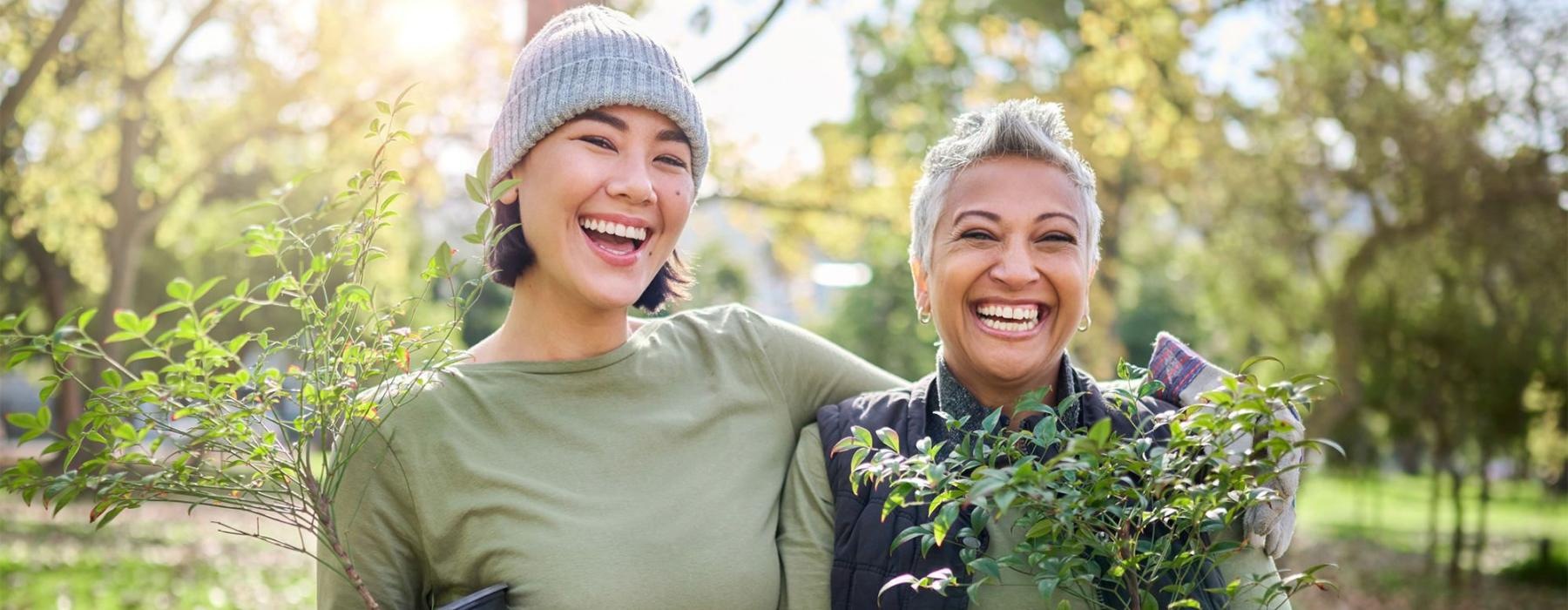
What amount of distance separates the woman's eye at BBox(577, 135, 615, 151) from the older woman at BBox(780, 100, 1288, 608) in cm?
66

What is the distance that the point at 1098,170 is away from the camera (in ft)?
29.2

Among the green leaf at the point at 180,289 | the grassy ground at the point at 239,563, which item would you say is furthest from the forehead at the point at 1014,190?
the green leaf at the point at 180,289

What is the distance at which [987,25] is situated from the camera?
330 inches

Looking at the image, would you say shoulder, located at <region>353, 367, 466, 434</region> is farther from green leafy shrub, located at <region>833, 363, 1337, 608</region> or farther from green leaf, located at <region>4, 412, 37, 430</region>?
green leafy shrub, located at <region>833, 363, 1337, 608</region>

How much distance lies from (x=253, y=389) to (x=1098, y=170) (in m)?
Result: 7.65

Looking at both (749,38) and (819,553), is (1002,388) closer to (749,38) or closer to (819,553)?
(819,553)

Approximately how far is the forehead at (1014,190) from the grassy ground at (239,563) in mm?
896

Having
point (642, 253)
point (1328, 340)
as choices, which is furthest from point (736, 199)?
point (1328, 340)

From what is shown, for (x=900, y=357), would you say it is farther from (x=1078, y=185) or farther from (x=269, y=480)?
(x=269, y=480)

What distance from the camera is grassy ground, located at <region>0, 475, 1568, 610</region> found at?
327 inches

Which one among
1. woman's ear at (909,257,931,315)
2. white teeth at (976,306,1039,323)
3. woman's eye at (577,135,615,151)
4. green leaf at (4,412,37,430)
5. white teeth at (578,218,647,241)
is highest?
woman's eye at (577,135,615,151)

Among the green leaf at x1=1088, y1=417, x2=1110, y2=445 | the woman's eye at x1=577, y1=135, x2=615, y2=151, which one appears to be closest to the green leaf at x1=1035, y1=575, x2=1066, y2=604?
the green leaf at x1=1088, y1=417, x2=1110, y2=445

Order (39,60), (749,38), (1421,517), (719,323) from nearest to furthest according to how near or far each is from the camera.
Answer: (719,323) → (749,38) → (39,60) → (1421,517)

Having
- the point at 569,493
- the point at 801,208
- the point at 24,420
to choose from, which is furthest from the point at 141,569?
the point at 24,420
